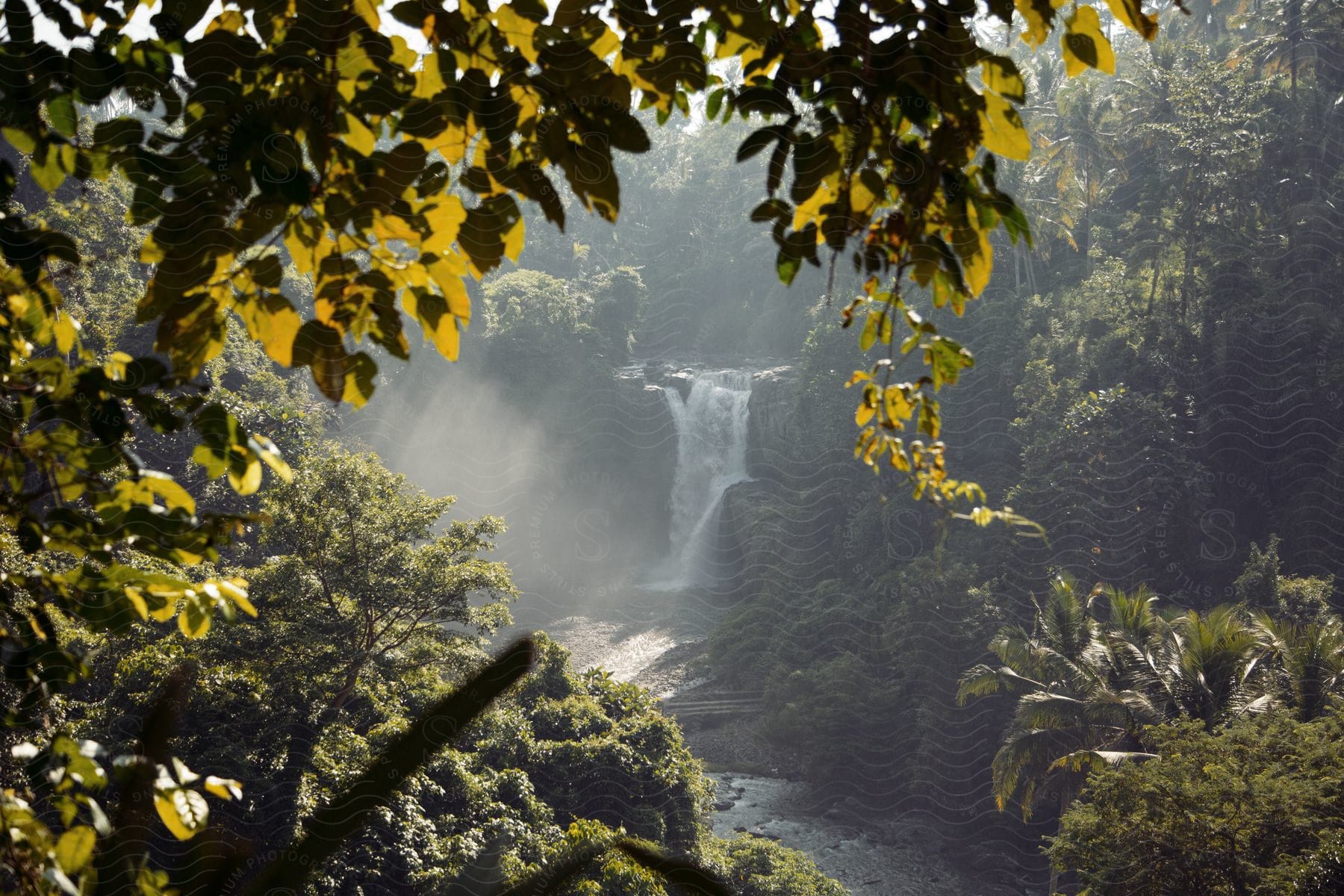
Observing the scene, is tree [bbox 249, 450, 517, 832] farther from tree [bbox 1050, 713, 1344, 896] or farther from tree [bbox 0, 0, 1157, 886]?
tree [bbox 0, 0, 1157, 886]

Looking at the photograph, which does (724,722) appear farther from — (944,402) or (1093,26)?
(1093,26)

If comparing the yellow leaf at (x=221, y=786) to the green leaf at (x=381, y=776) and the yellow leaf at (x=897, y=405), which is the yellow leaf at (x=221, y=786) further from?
the yellow leaf at (x=897, y=405)

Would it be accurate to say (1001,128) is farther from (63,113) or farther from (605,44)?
(63,113)

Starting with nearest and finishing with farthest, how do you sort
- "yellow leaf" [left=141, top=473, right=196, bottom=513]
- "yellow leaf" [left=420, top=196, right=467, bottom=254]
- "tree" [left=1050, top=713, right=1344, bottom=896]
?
"yellow leaf" [left=420, top=196, right=467, bottom=254] < "yellow leaf" [left=141, top=473, right=196, bottom=513] < "tree" [left=1050, top=713, right=1344, bottom=896]

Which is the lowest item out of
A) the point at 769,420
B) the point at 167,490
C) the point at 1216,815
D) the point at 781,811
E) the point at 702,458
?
the point at 781,811

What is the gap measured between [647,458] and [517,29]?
19.2 metres

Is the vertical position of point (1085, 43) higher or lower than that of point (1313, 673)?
higher

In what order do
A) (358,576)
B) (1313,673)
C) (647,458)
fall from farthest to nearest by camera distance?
(647,458)
(1313,673)
(358,576)

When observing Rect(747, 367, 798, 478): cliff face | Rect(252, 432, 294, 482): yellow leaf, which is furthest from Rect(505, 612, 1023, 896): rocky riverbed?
Rect(252, 432, 294, 482): yellow leaf

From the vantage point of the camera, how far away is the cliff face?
57.5 ft

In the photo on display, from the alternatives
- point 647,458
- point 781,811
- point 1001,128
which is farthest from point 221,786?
point 647,458

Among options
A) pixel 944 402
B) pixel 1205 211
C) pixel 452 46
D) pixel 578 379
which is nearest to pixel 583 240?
pixel 578 379

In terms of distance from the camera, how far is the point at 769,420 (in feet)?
59.4

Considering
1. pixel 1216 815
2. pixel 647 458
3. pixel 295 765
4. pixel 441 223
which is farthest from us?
pixel 647 458
